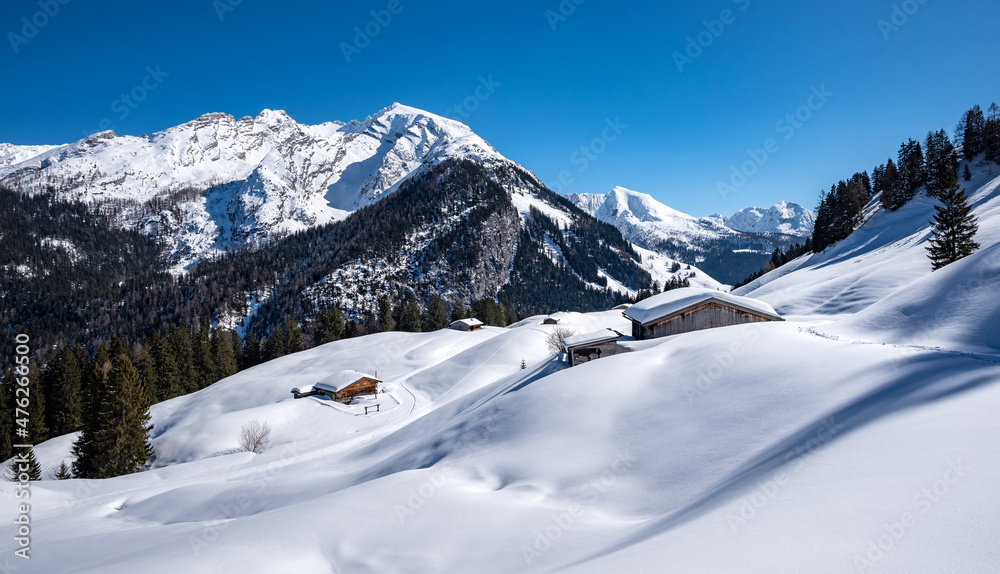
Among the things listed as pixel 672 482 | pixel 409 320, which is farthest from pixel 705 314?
pixel 409 320

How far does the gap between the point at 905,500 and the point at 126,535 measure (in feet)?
55.2

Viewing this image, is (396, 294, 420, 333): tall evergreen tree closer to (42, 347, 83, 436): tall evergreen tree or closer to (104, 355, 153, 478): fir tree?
(42, 347, 83, 436): tall evergreen tree

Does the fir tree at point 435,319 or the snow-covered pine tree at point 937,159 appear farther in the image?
the fir tree at point 435,319

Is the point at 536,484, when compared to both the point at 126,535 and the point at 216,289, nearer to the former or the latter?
the point at 126,535

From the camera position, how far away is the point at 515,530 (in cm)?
842

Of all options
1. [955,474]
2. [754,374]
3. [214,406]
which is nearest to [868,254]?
[754,374]

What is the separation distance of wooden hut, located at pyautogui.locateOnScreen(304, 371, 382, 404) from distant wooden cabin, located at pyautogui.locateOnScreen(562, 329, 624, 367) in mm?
26870

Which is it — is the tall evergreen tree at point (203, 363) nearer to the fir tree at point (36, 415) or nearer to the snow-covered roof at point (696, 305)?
the fir tree at point (36, 415)

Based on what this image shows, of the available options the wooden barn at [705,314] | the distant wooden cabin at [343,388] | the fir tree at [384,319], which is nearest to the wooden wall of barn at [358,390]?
the distant wooden cabin at [343,388]

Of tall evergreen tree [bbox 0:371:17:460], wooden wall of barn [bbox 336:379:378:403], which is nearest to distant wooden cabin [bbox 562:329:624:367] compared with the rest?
wooden wall of barn [bbox 336:379:378:403]

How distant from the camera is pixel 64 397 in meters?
49.3

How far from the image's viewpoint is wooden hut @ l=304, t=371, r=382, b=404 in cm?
4609

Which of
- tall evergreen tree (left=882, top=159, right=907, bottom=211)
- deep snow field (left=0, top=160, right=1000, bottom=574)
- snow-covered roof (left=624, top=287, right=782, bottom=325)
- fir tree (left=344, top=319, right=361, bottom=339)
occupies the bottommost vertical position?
deep snow field (left=0, top=160, right=1000, bottom=574)

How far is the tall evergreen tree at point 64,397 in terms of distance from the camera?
161 feet
